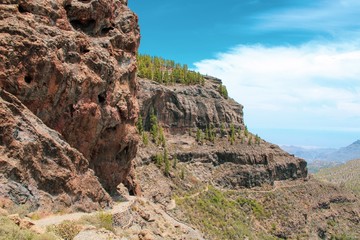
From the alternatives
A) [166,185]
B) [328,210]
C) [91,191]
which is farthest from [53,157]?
[328,210]

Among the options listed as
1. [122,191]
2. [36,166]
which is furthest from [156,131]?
[36,166]

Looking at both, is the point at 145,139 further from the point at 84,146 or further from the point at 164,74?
the point at 84,146

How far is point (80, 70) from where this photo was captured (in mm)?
37062

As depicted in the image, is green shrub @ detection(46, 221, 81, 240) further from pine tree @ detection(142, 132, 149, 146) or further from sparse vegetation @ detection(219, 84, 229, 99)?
sparse vegetation @ detection(219, 84, 229, 99)

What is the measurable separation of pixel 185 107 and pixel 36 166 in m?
110

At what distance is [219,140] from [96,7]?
10093 centimetres

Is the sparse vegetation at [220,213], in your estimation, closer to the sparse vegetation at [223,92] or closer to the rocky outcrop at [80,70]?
the rocky outcrop at [80,70]

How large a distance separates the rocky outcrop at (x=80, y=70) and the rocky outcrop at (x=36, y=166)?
4322 millimetres

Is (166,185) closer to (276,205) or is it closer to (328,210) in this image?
(276,205)

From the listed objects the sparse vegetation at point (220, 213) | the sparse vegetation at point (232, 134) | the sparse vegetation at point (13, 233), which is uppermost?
the sparse vegetation at point (232, 134)

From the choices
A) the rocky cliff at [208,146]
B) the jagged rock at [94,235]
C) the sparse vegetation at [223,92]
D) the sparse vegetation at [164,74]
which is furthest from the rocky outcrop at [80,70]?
the sparse vegetation at [223,92]

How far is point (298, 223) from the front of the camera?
112 meters

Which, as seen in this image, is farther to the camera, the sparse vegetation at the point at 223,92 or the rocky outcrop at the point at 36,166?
the sparse vegetation at the point at 223,92

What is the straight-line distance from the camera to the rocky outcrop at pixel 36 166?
80.7 feet
